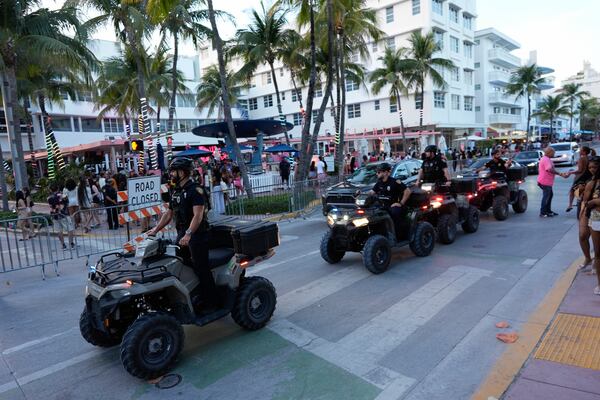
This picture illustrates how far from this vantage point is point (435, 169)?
30.7ft

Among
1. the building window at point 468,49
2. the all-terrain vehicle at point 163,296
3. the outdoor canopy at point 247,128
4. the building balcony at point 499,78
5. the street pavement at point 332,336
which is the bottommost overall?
the street pavement at point 332,336

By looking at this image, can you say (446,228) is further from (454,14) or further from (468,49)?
(468,49)

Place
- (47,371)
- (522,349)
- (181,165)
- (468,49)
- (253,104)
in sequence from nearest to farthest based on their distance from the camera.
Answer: (522,349) → (47,371) → (181,165) → (468,49) → (253,104)

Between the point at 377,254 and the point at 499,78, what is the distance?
58.9m

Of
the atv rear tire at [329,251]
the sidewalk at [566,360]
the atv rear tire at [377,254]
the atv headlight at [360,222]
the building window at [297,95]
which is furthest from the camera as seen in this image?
the building window at [297,95]

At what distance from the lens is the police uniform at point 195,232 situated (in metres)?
4.60

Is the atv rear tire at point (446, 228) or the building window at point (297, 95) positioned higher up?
the building window at point (297, 95)

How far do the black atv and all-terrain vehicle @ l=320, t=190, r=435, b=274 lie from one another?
3691 millimetres

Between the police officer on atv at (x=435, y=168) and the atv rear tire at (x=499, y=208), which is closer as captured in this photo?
the police officer on atv at (x=435, y=168)

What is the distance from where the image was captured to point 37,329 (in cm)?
568

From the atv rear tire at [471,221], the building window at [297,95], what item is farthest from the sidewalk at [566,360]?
the building window at [297,95]

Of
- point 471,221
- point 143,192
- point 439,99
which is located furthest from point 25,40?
point 439,99

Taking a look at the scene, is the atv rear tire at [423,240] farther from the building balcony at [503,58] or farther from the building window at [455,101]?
the building balcony at [503,58]

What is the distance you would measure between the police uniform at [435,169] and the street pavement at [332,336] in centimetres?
→ 187
